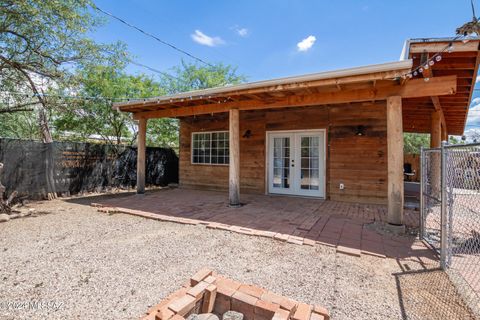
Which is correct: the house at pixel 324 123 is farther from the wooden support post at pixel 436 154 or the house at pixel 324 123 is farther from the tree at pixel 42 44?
the tree at pixel 42 44

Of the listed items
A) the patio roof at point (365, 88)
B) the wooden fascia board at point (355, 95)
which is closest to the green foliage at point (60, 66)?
the patio roof at point (365, 88)

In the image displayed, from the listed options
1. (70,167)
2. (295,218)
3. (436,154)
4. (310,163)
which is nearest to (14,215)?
(70,167)

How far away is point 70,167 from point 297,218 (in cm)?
664

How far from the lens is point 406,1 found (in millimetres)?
5445

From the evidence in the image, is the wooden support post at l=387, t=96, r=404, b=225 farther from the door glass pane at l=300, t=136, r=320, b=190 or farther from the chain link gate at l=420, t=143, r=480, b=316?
the door glass pane at l=300, t=136, r=320, b=190

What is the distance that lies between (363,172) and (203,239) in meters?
4.27

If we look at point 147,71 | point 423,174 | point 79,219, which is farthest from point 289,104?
point 147,71

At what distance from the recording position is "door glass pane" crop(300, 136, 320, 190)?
6105mm

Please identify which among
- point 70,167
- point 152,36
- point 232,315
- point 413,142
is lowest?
point 232,315

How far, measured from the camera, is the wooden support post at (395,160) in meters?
3.55

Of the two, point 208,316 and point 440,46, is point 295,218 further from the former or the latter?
point 440,46

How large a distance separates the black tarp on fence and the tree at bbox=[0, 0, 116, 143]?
113 cm

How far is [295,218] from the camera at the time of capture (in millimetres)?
4211

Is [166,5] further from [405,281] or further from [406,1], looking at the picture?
[405,281]
